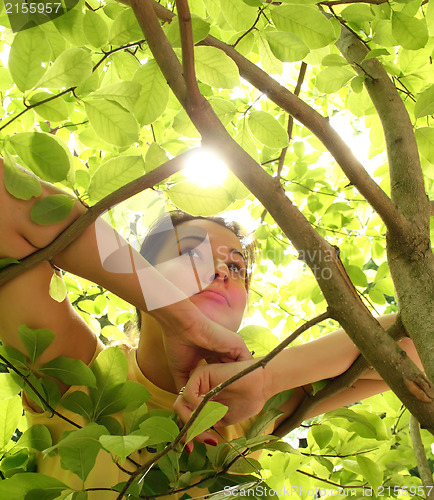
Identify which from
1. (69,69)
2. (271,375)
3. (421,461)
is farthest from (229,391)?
(69,69)

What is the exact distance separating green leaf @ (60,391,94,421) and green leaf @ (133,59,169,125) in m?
0.40

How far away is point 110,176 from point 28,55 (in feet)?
0.61

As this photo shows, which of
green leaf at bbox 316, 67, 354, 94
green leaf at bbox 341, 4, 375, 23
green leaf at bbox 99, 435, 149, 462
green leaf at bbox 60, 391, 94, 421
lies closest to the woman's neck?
green leaf at bbox 60, 391, 94, 421

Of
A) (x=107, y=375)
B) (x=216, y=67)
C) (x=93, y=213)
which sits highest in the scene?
(x=216, y=67)

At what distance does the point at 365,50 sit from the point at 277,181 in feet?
1.99

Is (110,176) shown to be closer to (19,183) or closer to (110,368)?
(19,183)

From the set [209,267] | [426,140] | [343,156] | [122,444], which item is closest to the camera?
[122,444]

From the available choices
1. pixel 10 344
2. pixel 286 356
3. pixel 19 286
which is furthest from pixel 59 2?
pixel 286 356

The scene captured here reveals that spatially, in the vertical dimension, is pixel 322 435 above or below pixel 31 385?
below

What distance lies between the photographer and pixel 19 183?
1.89 feet

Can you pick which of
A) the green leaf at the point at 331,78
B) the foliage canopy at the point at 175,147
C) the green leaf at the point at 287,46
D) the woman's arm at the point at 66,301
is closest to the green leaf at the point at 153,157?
the foliage canopy at the point at 175,147

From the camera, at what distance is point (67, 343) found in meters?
0.76

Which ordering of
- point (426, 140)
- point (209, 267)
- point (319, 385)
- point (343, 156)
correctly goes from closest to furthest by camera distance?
1. point (343, 156)
2. point (319, 385)
3. point (426, 140)
4. point (209, 267)

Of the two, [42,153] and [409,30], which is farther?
[409,30]
